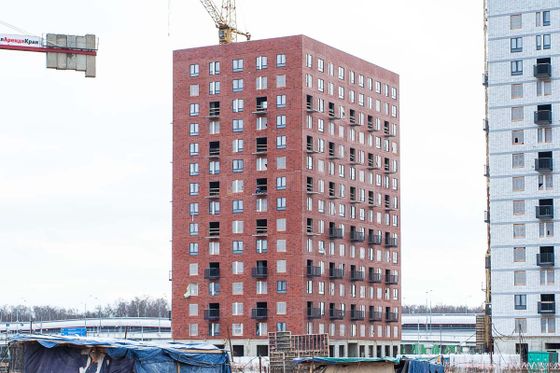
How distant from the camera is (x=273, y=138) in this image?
15075 cm

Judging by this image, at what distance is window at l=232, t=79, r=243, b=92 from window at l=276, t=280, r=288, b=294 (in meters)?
25.4

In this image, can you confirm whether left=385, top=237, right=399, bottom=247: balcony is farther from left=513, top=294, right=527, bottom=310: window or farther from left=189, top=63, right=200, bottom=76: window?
left=513, top=294, right=527, bottom=310: window

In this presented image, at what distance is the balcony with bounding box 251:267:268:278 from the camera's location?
14925cm

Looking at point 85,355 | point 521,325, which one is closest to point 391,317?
point 521,325

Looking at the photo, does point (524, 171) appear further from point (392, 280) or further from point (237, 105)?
point (392, 280)

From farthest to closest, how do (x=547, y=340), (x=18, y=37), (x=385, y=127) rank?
(x=385, y=127) < (x=547, y=340) < (x=18, y=37)

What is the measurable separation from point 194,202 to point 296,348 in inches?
1728

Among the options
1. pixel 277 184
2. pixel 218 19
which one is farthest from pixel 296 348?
pixel 218 19

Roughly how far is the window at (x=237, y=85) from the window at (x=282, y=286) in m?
25.4

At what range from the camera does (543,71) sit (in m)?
125

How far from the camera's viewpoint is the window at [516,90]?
127062 millimetres

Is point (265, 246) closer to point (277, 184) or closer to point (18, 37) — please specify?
point (277, 184)

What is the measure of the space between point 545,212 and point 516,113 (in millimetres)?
11194

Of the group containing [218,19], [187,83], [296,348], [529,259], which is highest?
[218,19]
